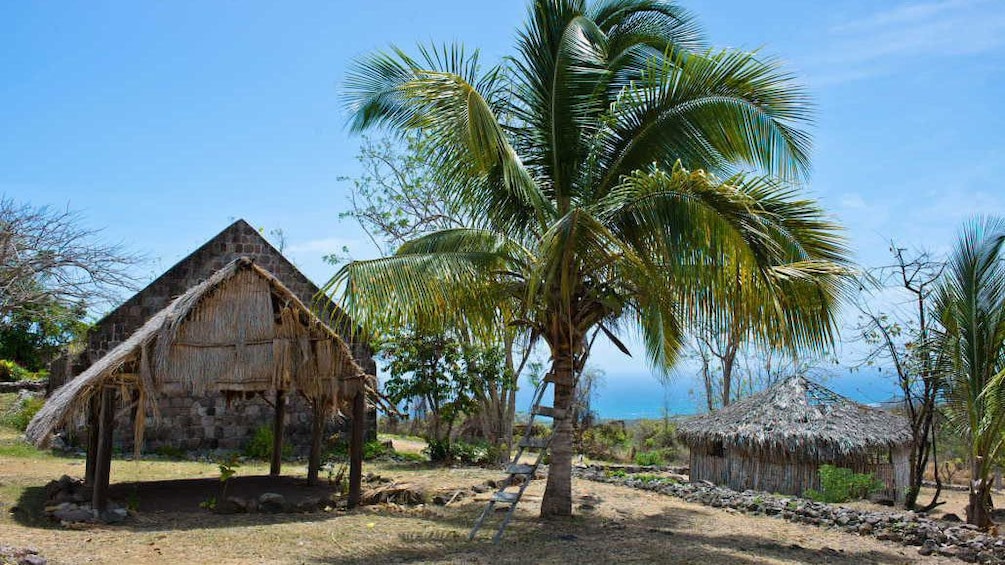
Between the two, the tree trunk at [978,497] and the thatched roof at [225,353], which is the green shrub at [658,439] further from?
the thatched roof at [225,353]

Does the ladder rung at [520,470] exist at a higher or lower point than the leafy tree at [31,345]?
lower

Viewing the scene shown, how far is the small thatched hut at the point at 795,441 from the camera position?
51.4 feet

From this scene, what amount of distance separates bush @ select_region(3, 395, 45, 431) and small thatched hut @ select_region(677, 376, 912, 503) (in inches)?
527

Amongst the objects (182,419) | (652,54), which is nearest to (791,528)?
(652,54)

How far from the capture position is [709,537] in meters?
9.58

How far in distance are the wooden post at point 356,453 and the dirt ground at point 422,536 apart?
1.01ft

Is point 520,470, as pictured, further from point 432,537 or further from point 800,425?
point 800,425

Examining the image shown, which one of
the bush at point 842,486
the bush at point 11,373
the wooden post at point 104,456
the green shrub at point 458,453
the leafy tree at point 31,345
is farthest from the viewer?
the leafy tree at point 31,345

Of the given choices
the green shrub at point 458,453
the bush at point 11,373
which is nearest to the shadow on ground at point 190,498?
the green shrub at point 458,453

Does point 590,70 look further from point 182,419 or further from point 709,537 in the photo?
point 182,419

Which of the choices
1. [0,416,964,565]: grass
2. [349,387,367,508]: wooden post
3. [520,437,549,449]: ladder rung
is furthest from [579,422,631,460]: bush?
[520,437,549,449]: ladder rung

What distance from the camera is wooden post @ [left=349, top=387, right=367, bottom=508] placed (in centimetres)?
1049

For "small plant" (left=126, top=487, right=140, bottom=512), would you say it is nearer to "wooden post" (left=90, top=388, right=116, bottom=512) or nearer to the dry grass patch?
the dry grass patch

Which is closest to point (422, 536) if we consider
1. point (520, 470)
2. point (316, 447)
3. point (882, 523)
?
point (520, 470)
